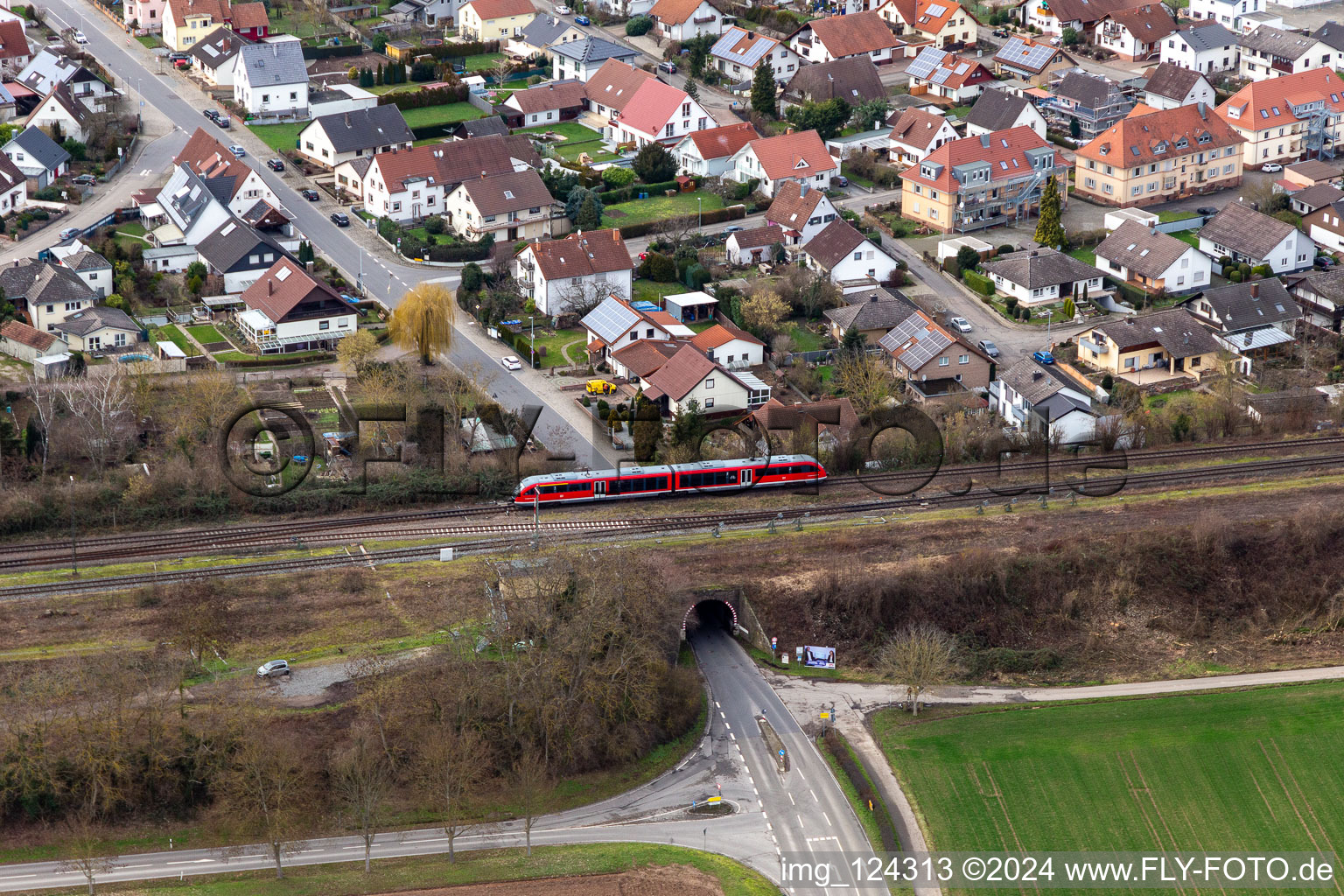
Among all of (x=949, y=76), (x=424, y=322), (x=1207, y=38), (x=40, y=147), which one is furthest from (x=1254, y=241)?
(x=40, y=147)

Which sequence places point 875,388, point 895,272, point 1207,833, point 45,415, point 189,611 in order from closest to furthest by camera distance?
point 1207,833 < point 189,611 < point 45,415 < point 875,388 < point 895,272

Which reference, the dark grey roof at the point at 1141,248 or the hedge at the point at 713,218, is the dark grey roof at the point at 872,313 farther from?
the hedge at the point at 713,218

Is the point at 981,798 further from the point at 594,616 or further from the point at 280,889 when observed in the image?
the point at 280,889

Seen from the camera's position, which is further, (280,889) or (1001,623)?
(1001,623)

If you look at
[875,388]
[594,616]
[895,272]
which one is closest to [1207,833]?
[594,616]

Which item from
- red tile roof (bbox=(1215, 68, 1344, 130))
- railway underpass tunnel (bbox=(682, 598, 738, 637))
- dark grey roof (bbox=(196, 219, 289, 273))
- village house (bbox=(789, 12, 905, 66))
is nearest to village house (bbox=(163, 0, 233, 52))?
dark grey roof (bbox=(196, 219, 289, 273))

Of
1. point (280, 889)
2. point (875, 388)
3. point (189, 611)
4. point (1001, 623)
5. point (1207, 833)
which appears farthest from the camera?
point (875, 388)

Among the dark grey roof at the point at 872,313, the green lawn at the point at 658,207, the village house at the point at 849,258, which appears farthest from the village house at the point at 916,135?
the dark grey roof at the point at 872,313

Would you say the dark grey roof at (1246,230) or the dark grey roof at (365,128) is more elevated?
the dark grey roof at (365,128)
